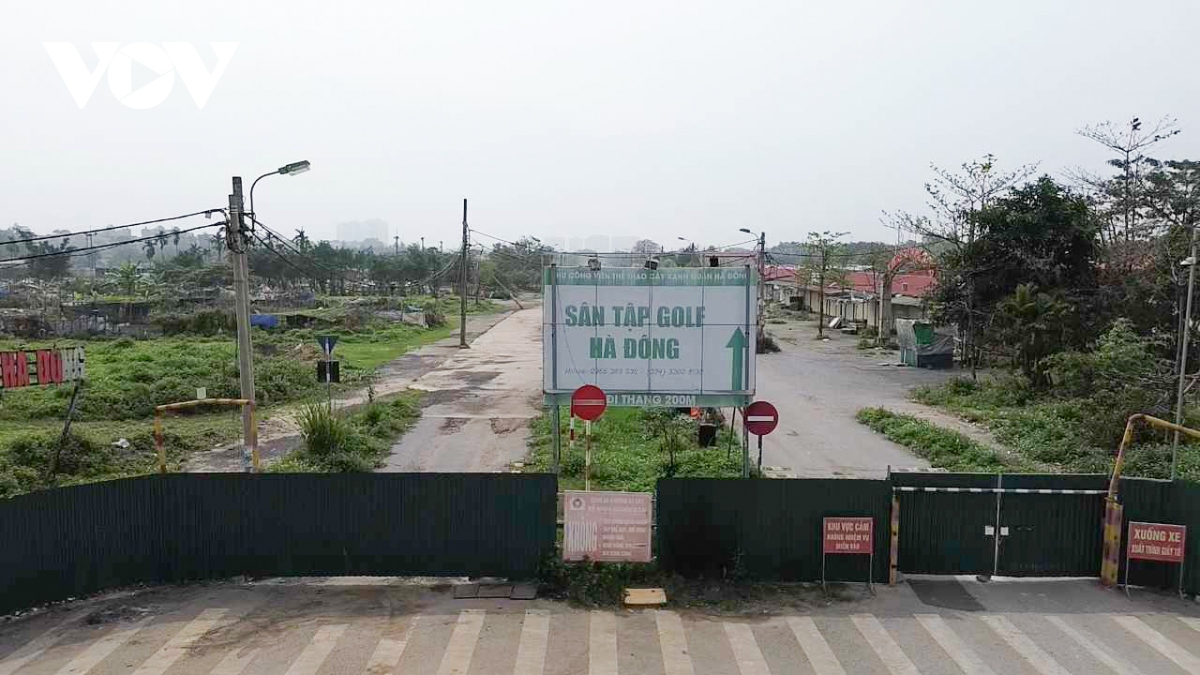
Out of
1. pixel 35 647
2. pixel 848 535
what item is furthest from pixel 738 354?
pixel 35 647

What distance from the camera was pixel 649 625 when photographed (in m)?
9.52

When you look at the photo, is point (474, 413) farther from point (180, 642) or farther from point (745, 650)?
point (745, 650)

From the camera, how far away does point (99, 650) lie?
8.76 m

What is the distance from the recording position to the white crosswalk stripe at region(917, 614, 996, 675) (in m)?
8.44

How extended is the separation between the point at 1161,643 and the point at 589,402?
23.7 feet

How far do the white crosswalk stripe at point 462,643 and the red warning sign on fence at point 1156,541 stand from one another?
8104mm

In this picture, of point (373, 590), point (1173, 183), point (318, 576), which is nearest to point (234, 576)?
point (318, 576)

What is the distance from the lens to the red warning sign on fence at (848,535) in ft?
34.9

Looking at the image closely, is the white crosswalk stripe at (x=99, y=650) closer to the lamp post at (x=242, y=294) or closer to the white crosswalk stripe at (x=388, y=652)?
the white crosswalk stripe at (x=388, y=652)

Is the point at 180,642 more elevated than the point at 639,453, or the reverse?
the point at 639,453

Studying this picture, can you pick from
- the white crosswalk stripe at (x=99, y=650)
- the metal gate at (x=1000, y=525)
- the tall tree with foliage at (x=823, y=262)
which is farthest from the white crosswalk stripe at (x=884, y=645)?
the tall tree with foliage at (x=823, y=262)

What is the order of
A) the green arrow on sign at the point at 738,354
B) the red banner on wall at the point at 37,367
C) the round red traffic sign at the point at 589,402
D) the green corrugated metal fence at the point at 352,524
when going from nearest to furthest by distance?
1. the green corrugated metal fence at the point at 352,524
2. the round red traffic sign at the point at 589,402
3. the green arrow on sign at the point at 738,354
4. the red banner on wall at the point at 37,367

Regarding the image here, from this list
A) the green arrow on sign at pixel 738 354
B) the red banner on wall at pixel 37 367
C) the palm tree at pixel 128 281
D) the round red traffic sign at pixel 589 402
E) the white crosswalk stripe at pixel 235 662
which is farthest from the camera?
the palm tree at pixel 128 281

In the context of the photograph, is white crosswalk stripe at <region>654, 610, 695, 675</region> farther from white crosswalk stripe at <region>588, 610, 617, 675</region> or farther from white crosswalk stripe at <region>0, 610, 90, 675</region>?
white crosswalk stripe at <region>0, 610, 90, 675</region>
